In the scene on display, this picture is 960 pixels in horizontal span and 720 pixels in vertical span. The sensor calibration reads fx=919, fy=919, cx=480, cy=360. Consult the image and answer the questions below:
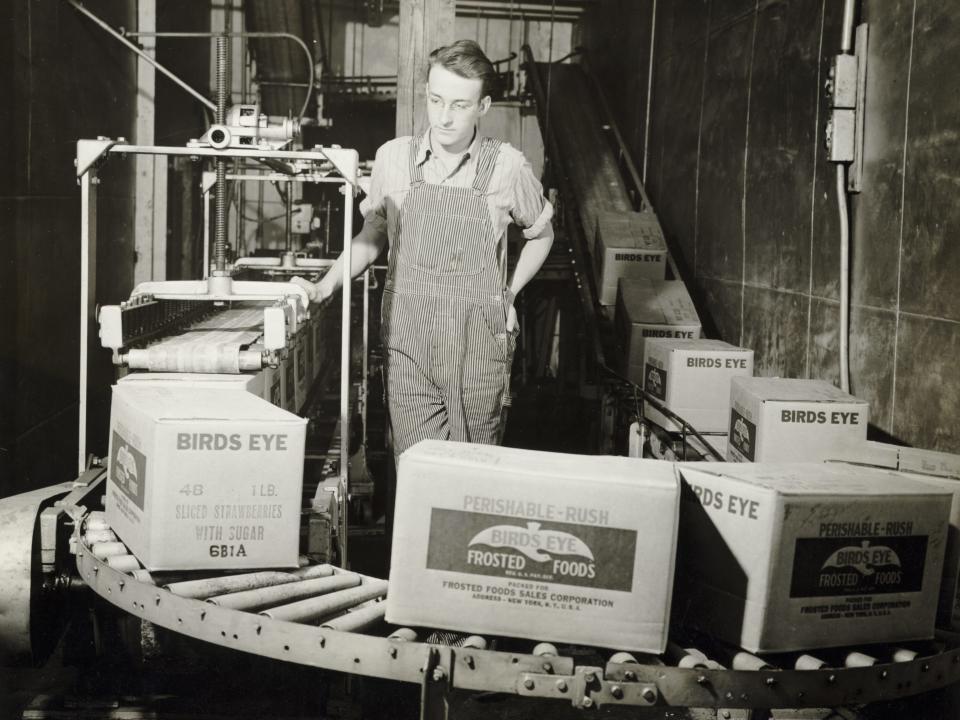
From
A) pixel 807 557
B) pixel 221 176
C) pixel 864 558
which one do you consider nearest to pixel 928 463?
pixel 864 558

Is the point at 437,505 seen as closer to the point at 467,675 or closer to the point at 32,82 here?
the point at 467,675

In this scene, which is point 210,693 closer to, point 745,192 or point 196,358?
point 196,358

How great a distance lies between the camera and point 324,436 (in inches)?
190

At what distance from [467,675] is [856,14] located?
135 inches

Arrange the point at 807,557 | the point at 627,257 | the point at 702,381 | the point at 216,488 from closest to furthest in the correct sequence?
the point at 807,557
the point at 216,488
the point at 702,381
the point at 627,257

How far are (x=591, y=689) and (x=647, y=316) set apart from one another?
3.35 metres

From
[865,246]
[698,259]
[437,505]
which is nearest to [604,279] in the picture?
[698,259]

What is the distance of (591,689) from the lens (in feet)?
5.14

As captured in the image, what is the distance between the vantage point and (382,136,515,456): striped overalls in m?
2.49

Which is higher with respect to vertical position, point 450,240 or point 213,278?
point 450,240

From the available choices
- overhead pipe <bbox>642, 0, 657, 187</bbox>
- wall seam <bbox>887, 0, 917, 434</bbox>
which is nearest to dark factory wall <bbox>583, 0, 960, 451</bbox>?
wall seam <bbox>887, 0, 917, 434</bbox>

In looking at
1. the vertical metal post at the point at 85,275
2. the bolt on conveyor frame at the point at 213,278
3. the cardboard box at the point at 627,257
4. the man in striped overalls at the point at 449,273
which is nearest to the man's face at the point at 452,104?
the man in striped overalls at the point at 449,273

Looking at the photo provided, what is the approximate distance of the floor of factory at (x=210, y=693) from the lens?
252 centimetres

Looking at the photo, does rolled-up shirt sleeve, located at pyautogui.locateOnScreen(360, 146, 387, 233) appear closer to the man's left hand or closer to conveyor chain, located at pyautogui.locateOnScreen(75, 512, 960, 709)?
the man's left hand
